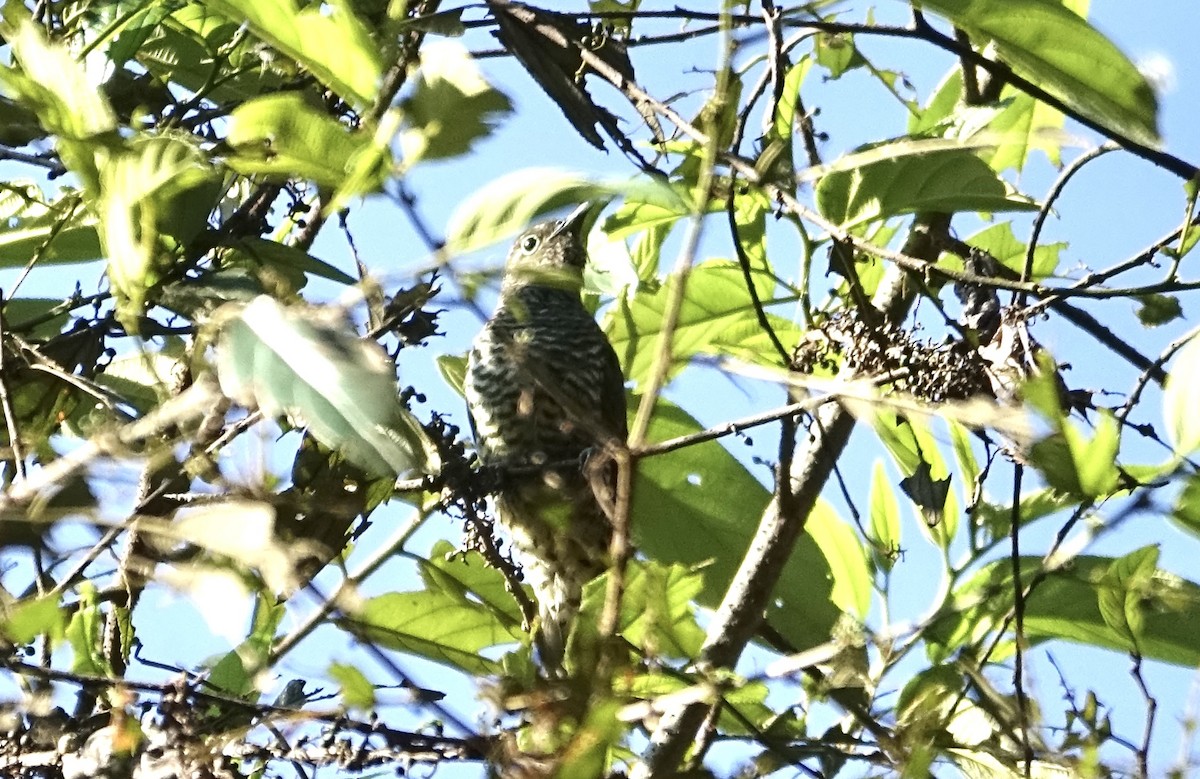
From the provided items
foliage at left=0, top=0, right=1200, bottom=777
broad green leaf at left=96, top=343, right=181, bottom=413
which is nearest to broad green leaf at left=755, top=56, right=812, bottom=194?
foliage at left=0, top=0, right=1200, bottom=777

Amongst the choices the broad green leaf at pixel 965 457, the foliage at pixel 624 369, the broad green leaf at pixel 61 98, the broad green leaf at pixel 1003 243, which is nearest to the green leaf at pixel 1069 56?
the foliage at pixel 624 369

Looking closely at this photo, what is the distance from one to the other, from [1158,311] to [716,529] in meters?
0.44

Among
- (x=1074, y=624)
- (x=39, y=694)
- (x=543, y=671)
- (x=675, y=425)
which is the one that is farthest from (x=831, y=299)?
(x=39, y=694)

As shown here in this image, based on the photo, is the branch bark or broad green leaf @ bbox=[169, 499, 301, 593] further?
the branch bark

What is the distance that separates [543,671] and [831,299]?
75 centimetres

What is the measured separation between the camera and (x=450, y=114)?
0.47 meters

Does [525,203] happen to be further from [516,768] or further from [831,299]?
[831,299]

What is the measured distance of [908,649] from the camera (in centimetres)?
111

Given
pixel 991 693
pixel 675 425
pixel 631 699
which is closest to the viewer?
pixel 631 699

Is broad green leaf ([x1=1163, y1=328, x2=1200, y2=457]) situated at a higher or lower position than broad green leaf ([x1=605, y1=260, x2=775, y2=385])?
lower

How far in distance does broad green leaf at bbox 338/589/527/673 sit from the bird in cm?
6

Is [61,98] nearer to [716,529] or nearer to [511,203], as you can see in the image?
[511,203]

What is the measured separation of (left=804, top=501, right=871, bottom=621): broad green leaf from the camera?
4.37 feet

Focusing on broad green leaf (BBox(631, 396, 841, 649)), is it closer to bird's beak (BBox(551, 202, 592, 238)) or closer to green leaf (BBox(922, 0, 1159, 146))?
bird's beak (BBox(551, 202, 592, 238))
